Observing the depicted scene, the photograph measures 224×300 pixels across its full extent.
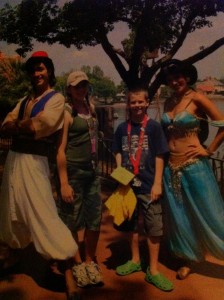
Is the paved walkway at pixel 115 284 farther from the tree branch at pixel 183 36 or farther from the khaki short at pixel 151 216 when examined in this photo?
the tree branch at pixel 183 36

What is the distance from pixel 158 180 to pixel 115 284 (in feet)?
3.29

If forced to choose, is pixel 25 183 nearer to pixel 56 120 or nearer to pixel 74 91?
pixel 56 120

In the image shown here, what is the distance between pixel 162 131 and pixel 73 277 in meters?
1.48

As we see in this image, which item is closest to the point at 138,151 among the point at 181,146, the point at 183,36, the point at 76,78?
the point at 181,146

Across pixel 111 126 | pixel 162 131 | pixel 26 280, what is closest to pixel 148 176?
pixel 162 131

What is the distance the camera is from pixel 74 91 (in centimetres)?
303

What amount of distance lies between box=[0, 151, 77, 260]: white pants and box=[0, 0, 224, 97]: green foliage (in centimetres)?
916

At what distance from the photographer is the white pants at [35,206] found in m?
2.77

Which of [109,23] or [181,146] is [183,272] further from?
[109,23]

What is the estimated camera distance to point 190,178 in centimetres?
327

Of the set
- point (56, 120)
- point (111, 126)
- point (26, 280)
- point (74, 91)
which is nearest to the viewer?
point (56, 120)

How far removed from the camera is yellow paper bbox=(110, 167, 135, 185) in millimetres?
3101

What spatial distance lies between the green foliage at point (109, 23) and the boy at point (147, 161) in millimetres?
8772

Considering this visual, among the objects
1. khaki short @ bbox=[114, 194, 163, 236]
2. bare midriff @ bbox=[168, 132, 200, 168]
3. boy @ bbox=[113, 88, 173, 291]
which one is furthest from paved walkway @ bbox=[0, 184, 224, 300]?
bare midriff @ bbox=[168, 132, 200, 168]
